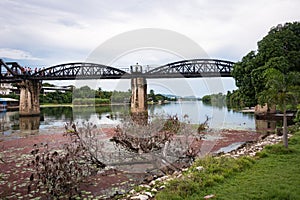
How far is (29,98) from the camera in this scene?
45.2 meters

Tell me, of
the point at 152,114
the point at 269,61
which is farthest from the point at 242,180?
the point at 269,61

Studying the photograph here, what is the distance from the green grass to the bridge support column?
4144 cm

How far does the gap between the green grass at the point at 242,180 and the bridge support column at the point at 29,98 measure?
41.4 meters

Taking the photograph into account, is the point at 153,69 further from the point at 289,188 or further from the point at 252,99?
the point at 289,188

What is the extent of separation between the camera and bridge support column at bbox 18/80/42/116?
43.7 metres

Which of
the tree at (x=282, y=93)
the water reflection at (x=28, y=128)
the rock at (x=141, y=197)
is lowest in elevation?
the water reflection at (x=28, y=128)

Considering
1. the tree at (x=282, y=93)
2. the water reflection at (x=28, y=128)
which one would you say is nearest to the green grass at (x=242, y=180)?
the tree at (x=282, y=93)

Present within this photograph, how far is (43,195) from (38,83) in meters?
46.6

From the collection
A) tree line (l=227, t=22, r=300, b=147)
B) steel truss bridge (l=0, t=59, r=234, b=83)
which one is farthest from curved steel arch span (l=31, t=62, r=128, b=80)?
tree line (l=227, t=22, r=300, b=147)

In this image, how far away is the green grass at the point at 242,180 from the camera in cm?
534

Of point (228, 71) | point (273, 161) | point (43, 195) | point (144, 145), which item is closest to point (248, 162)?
point (273, 161)

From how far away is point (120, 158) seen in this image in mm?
10227

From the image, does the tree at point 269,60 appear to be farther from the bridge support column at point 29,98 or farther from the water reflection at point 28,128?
the bridge support column at point 29,98

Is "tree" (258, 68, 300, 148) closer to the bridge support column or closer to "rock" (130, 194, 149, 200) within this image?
"rock" (130, 194, 149, 200)
